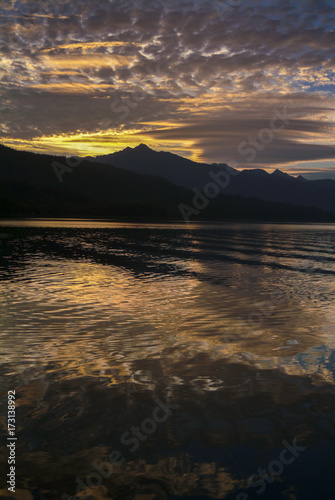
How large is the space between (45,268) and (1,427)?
73.1ft

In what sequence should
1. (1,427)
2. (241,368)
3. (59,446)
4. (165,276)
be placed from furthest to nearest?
1. (165,276)
2. (241,368)
3. (1,427)
4. (59,446)

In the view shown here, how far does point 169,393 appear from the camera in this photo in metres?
8.71

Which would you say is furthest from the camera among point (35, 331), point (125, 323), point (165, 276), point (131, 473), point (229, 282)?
point (165, 276)

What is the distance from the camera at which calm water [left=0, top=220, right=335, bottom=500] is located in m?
5.86

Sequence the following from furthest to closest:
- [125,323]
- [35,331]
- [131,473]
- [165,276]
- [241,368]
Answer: [165,276] → [125,323] → [35,331] → [241,368] → [131,473]

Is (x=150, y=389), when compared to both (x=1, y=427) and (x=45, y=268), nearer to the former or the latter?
(x=1, y=427)

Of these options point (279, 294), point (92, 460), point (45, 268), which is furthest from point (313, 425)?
point (45, 268)

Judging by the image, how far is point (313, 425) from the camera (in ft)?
24.3

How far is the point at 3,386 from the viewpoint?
28.8 ft

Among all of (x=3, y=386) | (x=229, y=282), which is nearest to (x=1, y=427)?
(x=3, y=386)

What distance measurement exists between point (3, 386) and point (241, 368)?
5.70 m

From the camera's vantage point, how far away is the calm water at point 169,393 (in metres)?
5.86

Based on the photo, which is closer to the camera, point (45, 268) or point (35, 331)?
point (35, 331)

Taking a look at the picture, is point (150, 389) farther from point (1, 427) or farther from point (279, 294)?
point (279, 294)
